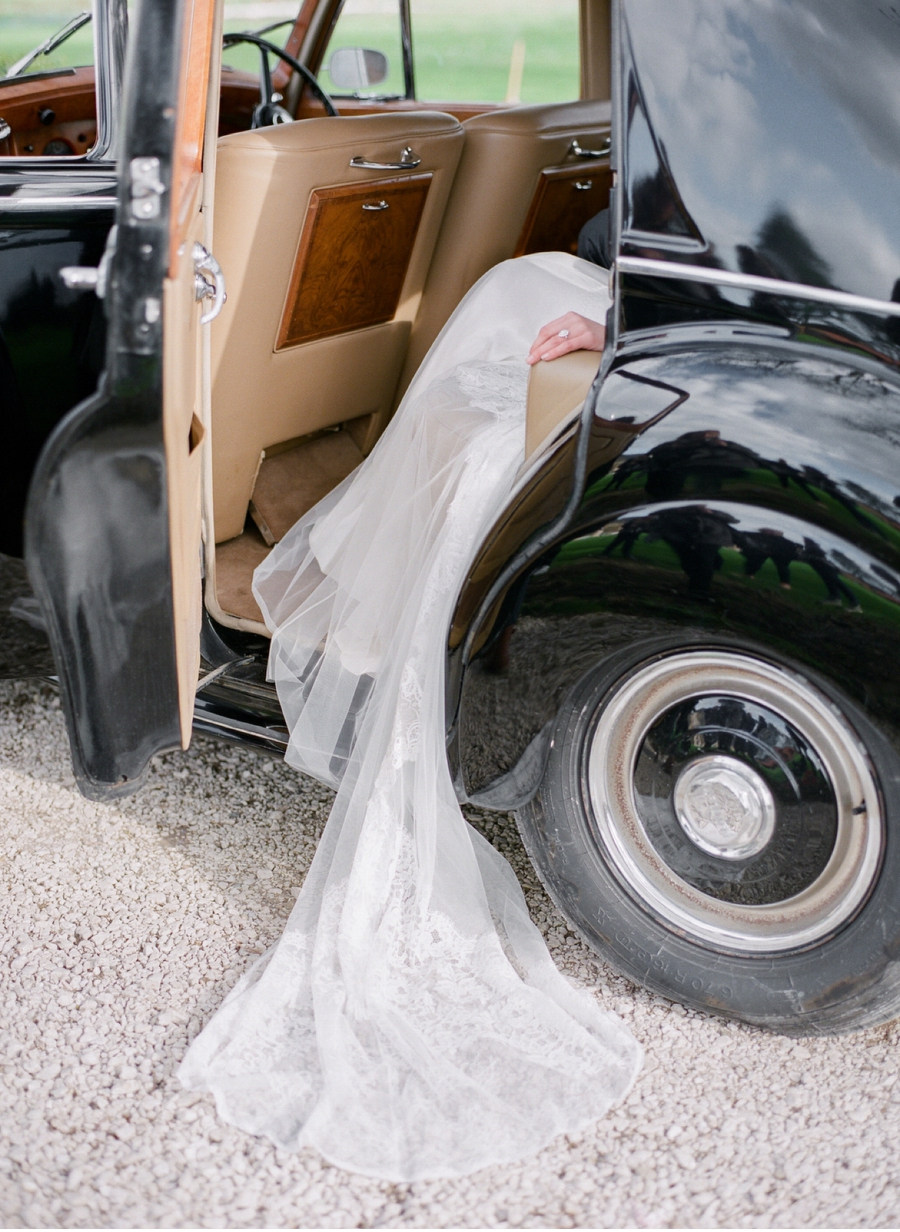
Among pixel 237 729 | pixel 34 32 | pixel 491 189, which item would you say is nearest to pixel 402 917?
pixel 237 729

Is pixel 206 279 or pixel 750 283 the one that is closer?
pixel 750 283

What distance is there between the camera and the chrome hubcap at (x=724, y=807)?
1.82m

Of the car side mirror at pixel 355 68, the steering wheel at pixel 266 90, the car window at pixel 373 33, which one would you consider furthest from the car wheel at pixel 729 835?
the car window at pixel 373 33

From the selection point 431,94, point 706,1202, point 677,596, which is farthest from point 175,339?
point 431,94

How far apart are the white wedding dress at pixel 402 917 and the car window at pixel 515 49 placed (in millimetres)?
2183

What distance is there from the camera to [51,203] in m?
1.90

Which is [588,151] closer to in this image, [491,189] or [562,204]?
[562,204]

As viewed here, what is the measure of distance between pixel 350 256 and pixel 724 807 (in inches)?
59.6

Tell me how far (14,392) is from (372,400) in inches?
43.7

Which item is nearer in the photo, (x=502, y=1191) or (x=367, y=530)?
(x=502, y=1191)

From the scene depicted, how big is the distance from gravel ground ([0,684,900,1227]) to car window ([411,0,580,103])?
287 centimetres

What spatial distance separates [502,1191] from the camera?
1.64m

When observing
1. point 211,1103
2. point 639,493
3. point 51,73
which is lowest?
point 211,1103

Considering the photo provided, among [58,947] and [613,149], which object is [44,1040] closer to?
[58,947]
